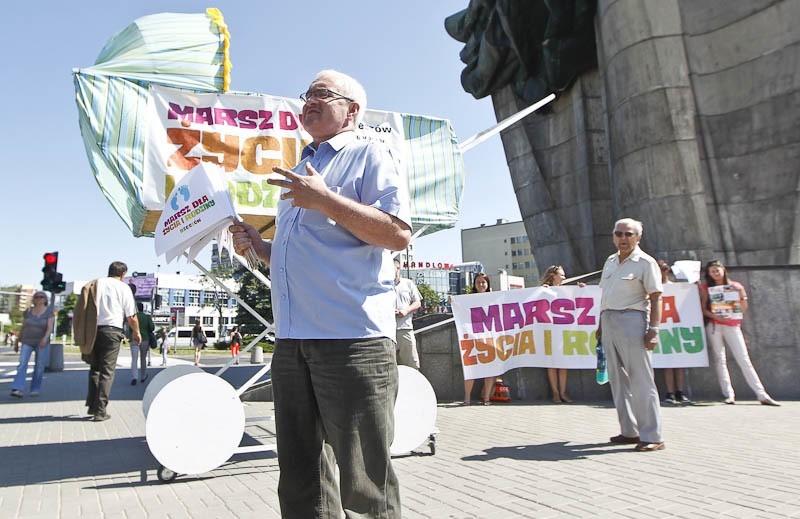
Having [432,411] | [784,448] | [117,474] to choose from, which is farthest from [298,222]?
[784,448]

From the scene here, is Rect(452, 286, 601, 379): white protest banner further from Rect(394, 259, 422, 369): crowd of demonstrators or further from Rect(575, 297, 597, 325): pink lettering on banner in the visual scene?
Rect(394, 259, 422, 369): crowd of demonstrators

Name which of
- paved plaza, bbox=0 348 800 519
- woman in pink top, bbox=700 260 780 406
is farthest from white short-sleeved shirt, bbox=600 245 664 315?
woman in pink top, bbox=700 260 780 406

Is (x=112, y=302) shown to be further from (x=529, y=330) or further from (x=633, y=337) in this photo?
(x=633, y=337)

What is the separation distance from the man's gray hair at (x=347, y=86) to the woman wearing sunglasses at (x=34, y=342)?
9.86m

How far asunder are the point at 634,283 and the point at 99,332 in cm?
668

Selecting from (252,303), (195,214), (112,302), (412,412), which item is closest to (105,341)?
(112,302)

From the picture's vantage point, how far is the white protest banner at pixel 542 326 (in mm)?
8469

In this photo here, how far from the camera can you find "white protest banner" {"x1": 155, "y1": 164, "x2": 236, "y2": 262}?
3.94m

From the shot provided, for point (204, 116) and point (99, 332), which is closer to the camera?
point (204, 116)

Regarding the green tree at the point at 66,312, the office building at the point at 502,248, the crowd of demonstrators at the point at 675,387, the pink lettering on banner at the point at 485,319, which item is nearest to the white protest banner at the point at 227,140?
the pink lettering on banner at the point at 485,319

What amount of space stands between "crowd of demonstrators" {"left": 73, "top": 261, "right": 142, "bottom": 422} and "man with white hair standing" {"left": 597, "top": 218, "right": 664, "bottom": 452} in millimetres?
6132

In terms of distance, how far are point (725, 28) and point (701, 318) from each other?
6363mm

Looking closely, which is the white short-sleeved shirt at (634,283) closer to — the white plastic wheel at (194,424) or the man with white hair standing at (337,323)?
the white plastic wheel at (194,424)

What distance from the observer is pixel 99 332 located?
743 centimetres
